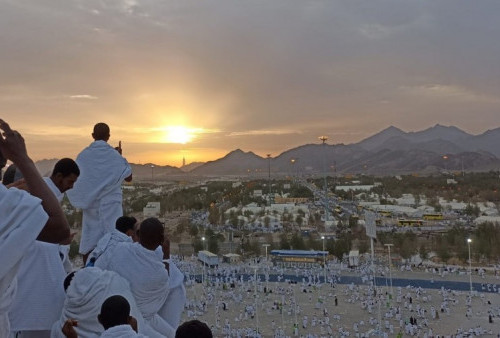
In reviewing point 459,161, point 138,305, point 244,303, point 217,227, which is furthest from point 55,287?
point 459,161

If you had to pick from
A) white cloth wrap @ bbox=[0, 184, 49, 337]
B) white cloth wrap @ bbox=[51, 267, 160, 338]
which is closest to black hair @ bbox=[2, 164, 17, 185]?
white cloth wrap @ bbox=[51, 267, 160, 338]

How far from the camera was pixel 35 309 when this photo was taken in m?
2.60

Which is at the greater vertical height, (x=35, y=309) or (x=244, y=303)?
(x=35, y=309)

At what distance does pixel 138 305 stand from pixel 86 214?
4.16 ft

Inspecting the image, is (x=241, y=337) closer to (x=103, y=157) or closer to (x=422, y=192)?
(x=103, y=157)

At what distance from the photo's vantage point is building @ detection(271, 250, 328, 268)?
28.1 meters

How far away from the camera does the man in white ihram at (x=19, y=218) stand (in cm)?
148

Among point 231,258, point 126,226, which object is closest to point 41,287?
point 126,226

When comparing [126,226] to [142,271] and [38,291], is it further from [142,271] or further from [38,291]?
[38,291]

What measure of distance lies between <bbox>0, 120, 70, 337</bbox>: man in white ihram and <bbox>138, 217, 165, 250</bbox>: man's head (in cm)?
103

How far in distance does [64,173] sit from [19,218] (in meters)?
1.10

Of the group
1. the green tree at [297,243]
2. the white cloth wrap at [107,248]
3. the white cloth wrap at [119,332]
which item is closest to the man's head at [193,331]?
the white cloth wrap at [119,332]

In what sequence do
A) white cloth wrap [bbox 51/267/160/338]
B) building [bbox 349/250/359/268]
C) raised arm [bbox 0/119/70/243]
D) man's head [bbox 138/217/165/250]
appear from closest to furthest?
1. raised arm [bbox 0/119/70/243]
2. white cloth wrap [bbox 51/267/160/338]
3. man's head [bbox 138/217/165/250]
4. building [bbox 349/250/359/268]

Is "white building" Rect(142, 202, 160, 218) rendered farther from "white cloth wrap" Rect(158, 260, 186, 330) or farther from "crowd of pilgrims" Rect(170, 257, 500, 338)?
"white cloth wrap" Rect(158, 260, 186, 330)
